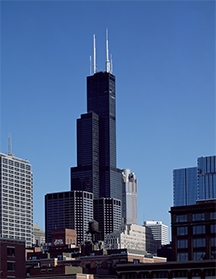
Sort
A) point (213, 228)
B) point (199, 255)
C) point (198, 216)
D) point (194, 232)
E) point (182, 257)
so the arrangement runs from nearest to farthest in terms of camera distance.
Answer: point (199, 255)
point (213, 228)
point (182, 257)
point (194, 232)
point (198, 216)

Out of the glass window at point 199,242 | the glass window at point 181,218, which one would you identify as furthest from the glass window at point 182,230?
the glass window at point 199,242

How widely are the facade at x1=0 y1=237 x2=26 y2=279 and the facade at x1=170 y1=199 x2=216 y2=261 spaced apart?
44.7 metres

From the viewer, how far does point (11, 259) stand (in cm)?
14575

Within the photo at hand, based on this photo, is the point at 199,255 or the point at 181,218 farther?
the point at 181,218

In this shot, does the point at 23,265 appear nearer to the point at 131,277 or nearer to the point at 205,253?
the point at 131,277

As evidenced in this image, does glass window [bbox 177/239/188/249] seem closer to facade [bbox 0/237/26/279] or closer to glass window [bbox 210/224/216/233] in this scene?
glass window [bbox 210/224/216/233]

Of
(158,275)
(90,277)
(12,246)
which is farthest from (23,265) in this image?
(158,275)

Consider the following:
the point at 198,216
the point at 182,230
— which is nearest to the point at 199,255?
the point at 182,230

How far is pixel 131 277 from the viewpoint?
5920 inches

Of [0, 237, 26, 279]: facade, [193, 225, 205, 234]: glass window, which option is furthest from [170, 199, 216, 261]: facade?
[0, 237, 26, 279]: facade

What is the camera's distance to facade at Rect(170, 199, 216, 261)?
169250 millimetres

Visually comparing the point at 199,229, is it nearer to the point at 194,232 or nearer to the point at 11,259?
the point at 194,232

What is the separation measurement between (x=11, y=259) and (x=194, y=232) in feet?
173

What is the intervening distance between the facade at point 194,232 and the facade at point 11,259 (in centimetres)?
4474
